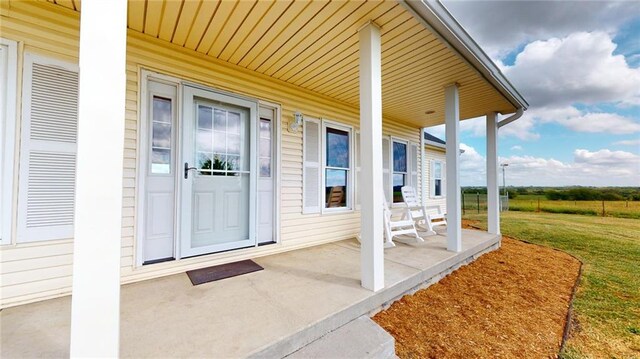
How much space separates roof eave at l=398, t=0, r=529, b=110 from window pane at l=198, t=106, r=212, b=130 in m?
2.34

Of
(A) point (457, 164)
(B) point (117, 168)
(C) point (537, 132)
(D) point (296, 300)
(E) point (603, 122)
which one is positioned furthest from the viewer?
(C) point (537, 132)

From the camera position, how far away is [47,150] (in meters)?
2.01

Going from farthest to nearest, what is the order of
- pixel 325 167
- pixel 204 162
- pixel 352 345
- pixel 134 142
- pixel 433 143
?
pixel 433 143, pixel 325 167, pixel 204 162, pixel 134 142, pixel 352 345

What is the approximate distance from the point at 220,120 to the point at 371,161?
6.57 feet

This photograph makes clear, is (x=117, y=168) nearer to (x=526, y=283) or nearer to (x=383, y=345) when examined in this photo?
(x=383, y=345)

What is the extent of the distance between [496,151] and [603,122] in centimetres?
1245

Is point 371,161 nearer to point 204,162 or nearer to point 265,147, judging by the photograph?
point 265,147

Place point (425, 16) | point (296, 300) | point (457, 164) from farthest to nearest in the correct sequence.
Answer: point (457, 164) → point (425, 16) → point (296, 300)

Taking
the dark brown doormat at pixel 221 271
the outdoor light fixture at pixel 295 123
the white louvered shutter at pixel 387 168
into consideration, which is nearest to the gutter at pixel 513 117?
the white louvered shutter at pixel 387 168

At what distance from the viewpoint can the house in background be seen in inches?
43.2

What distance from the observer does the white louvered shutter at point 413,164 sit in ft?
19.6

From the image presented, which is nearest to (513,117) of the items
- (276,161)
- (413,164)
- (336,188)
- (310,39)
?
(413,164)

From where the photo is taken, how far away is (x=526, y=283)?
3.05 meters

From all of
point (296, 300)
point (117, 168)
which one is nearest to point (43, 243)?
point (117, 168)
